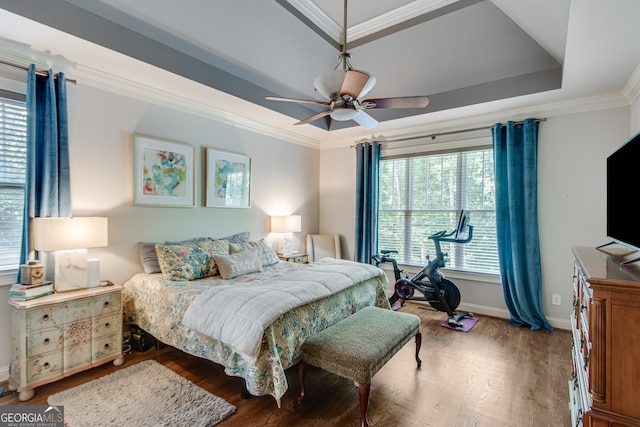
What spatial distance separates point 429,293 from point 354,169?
2359mm

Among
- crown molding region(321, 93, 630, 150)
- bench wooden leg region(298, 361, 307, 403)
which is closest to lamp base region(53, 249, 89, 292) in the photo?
bench wooden leg region(298, 361, 307, 403)

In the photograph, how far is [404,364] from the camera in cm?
273

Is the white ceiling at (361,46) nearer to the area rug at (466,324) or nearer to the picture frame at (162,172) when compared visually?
the picture frame at (162,172)

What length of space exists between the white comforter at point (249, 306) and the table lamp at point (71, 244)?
3.27ft

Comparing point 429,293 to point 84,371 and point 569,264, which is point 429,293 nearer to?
point 569,264

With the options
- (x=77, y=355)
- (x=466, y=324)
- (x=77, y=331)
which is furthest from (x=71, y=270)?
(x=466, y=324)

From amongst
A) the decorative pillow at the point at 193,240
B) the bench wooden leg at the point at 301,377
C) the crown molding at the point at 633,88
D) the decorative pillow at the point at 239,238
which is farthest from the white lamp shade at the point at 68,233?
the crown molding at the point at 633,88

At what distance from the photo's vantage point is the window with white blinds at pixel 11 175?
245 cm

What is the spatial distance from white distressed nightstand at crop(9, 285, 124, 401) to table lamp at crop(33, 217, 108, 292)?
103 mm

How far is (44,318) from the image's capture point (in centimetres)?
224

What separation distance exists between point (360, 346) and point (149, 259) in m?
2.34

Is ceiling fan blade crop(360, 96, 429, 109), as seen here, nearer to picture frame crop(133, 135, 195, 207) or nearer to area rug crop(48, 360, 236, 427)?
picture frame crop(133, 135, 195, 207)

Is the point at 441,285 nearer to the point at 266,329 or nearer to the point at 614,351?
the point at 266,329

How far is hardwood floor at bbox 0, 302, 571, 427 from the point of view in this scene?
2010 mm
